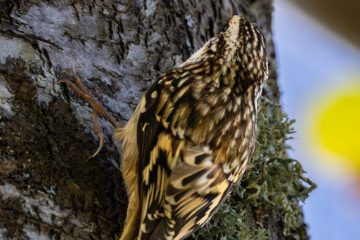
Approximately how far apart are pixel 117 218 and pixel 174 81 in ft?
1.27

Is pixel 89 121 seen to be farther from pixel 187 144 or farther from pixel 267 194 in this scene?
pixel 267 194

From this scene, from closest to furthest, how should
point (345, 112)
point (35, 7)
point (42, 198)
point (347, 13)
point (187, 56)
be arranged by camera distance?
1. point (42, 198)
2. point (35, 7)
3. point (187, 56)
4. point (347, 13)
5. point (345, 112)

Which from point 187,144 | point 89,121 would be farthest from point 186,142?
point 89,121

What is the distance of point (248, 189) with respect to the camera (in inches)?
81.0

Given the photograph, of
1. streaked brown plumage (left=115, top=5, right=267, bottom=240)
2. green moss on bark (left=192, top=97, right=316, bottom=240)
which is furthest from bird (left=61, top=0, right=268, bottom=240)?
green moss on bark (left=192, top=97, right=316, bottom=240)

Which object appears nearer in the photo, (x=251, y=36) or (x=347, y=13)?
(x=251, y=36)

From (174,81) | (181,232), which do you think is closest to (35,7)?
(174,81)

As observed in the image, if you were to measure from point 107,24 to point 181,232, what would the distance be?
Result: 2.28 feet

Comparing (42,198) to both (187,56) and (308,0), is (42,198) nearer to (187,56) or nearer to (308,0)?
(187,56)

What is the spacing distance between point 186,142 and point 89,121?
0.28m

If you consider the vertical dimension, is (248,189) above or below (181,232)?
above

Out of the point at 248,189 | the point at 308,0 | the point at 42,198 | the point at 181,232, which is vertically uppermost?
the point at 308,0

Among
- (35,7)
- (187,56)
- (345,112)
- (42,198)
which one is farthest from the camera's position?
(345,112)

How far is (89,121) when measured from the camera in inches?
70.5
